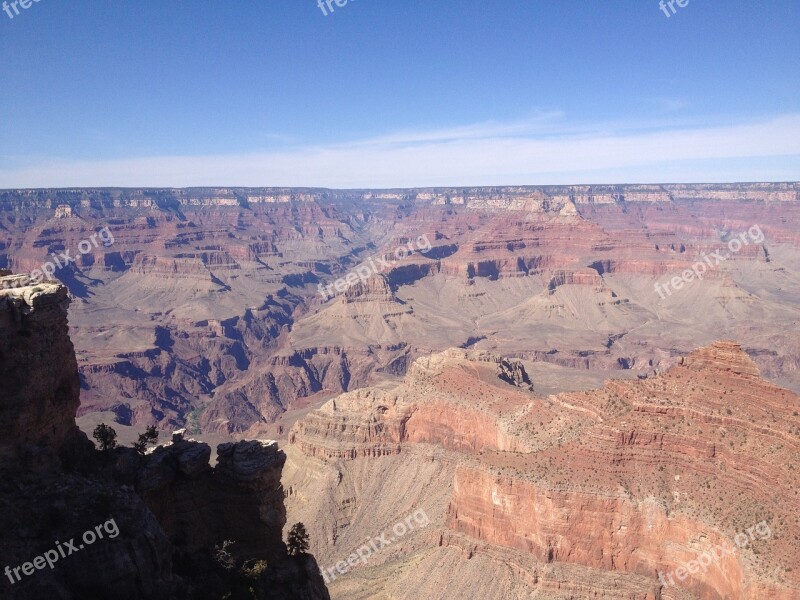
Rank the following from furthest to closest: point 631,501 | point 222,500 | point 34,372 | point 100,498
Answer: point 631,501, point 222,500, point 34,372, point 100,498

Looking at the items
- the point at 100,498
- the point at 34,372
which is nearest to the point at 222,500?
the point at 100,498

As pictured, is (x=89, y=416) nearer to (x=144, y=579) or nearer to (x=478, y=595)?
(x=478, y=595)

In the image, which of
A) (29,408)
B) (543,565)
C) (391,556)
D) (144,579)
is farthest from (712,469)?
(29,408)

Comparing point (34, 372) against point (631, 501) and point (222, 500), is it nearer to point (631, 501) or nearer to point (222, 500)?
point (222, 500)

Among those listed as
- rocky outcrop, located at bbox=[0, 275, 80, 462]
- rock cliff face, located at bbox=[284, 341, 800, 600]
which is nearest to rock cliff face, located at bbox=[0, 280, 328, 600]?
rocky outcrop, located at bbox=[0, 275, 80, 462]

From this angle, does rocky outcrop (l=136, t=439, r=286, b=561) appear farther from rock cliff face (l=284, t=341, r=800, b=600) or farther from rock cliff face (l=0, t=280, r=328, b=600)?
rock cliff face (l=284, t=341, r=800, b=600)
